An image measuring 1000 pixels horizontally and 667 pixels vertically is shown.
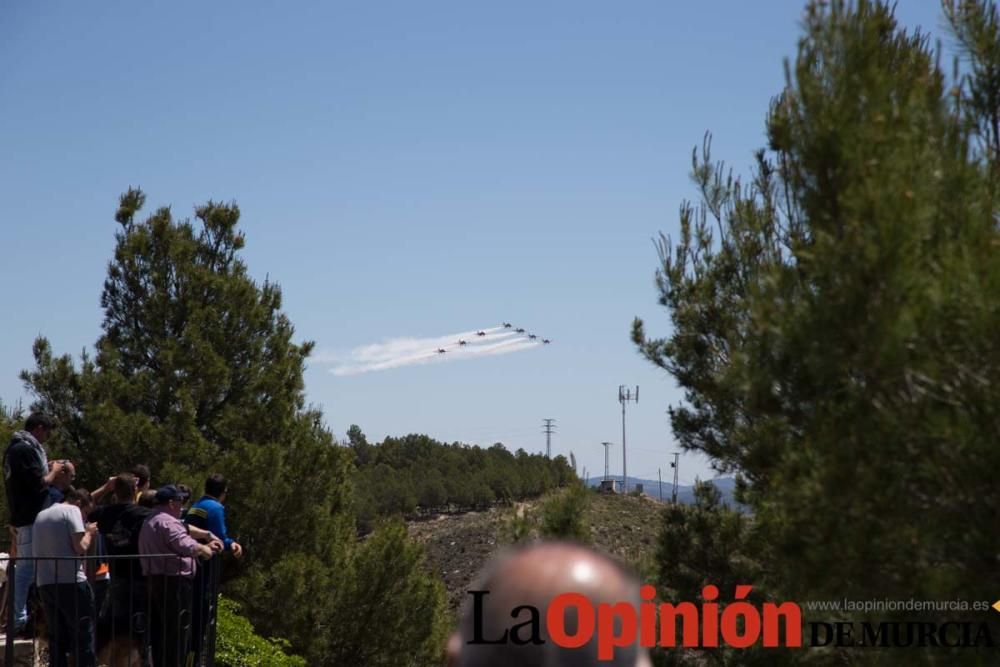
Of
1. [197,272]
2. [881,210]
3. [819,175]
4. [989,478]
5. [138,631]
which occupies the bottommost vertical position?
[138,631]

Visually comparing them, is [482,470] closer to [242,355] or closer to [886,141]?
[242,355]

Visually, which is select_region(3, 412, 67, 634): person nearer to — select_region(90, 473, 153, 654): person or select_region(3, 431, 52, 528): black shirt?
select_region(3, 431, 52, 528): black shirt

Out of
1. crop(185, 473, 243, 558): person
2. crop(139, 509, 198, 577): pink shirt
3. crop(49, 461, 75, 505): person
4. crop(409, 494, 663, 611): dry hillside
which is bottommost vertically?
crop(409, 494, 663, 611): dry hillside

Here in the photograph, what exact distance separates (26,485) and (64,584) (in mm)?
1062

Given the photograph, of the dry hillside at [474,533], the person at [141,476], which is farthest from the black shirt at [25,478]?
the dry hillside at [474,533]

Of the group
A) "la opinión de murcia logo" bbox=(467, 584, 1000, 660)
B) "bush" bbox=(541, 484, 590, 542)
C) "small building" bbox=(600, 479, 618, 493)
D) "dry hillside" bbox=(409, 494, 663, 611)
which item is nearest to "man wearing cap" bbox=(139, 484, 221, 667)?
"bush" bbox=(541, 484, 590, 542)

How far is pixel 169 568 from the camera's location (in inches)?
333

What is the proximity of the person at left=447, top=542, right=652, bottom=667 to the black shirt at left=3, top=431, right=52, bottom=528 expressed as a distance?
322 inches

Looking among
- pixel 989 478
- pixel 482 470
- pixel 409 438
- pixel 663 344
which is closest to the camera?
pixel 989 478

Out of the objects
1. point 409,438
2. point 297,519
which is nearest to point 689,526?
point 297,519

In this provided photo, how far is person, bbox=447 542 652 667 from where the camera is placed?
1163 mm

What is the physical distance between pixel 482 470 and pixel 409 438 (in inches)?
546

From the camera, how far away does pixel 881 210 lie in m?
3.85

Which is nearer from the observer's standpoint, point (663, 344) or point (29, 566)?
point (29, 566)
